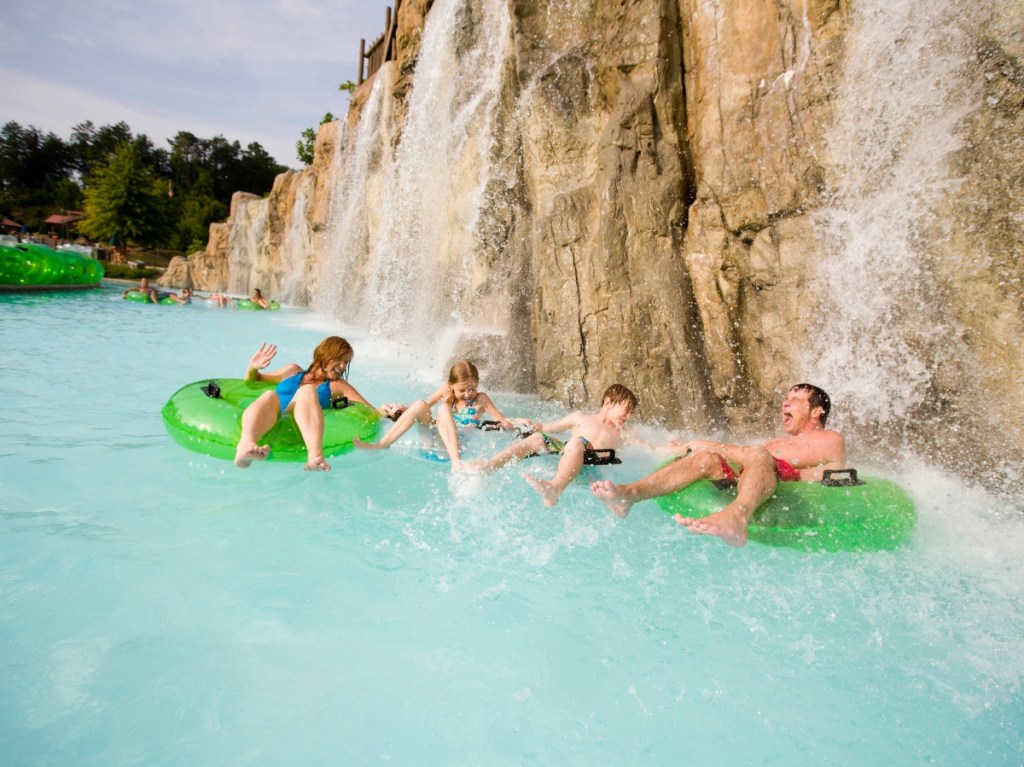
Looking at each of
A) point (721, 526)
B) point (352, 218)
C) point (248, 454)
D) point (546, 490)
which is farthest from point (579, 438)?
point (352, 218)

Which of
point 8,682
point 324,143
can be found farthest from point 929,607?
point 324,143

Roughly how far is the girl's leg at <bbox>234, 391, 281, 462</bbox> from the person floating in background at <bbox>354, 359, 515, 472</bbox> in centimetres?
64

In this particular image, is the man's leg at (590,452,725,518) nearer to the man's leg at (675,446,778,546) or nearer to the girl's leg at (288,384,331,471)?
the man's leg at (675,446,778,546)

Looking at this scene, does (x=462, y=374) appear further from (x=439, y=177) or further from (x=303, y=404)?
(x=439, y=177)

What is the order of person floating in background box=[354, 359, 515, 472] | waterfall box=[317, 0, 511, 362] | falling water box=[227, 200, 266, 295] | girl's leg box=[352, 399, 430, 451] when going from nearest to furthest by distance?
person floating in background box=[354, 359, 515, 472]
girl's leg box=[352, 399, 430, 451]
waterfall box=[317, 0, 511, 362]
falling water box=[227, 200, 266, 295]

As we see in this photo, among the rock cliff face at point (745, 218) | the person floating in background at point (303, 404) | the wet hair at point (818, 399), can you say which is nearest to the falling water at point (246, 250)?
the rock cliff face at point (745, 218)

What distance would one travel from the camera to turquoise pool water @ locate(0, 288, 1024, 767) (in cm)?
232

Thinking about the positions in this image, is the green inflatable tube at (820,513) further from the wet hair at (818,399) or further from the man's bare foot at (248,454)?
the man's bare foot at (248,454)

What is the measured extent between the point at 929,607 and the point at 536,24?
804 centimetres

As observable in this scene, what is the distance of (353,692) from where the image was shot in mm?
2506

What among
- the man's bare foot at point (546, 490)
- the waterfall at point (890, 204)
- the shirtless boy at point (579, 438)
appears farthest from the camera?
the waterfall at point (890, 204)

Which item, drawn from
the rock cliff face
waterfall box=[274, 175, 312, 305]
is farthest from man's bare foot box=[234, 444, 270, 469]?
waterfall box=[274, 175, 312, 305]

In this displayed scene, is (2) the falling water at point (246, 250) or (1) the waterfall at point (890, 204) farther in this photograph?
(2) the falling water at point (246, 250)

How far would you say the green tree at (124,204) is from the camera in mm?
34906
